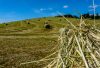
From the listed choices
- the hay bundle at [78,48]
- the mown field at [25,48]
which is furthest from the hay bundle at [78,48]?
the mown field at [25,48]

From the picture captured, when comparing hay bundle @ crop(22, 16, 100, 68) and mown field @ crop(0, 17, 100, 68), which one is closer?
hay bundle @ crop(22, 16, 100, 68)

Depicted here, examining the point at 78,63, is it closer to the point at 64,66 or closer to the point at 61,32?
the point at 64,66

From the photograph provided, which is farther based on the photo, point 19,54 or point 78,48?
point 19,54

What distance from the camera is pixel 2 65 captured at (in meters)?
17.2

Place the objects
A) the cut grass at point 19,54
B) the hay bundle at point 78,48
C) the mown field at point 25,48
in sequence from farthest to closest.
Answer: the cut grass at point 19,54, the mown field at point 25,48, the hay bundle at point 78,48

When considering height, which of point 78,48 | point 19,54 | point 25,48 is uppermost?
point 78,48

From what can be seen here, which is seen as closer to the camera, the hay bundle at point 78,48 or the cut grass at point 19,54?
the hay bundle at point 78,48

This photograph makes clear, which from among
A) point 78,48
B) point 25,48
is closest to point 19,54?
point 25,48

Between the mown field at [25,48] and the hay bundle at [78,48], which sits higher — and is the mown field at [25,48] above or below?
below

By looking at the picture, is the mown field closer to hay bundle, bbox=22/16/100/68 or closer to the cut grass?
the cut grass

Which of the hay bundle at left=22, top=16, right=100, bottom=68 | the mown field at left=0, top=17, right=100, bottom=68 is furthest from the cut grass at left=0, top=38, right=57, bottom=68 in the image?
the hay bundle at left=22, top=16, right=100, bottom=68

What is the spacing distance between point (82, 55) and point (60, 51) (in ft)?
3.05

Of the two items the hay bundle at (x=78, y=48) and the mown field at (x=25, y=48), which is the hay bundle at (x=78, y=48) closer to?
the hay bundle at (x=78, y=48)

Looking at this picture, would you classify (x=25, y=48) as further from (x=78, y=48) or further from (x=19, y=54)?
(x=78, y=48)
